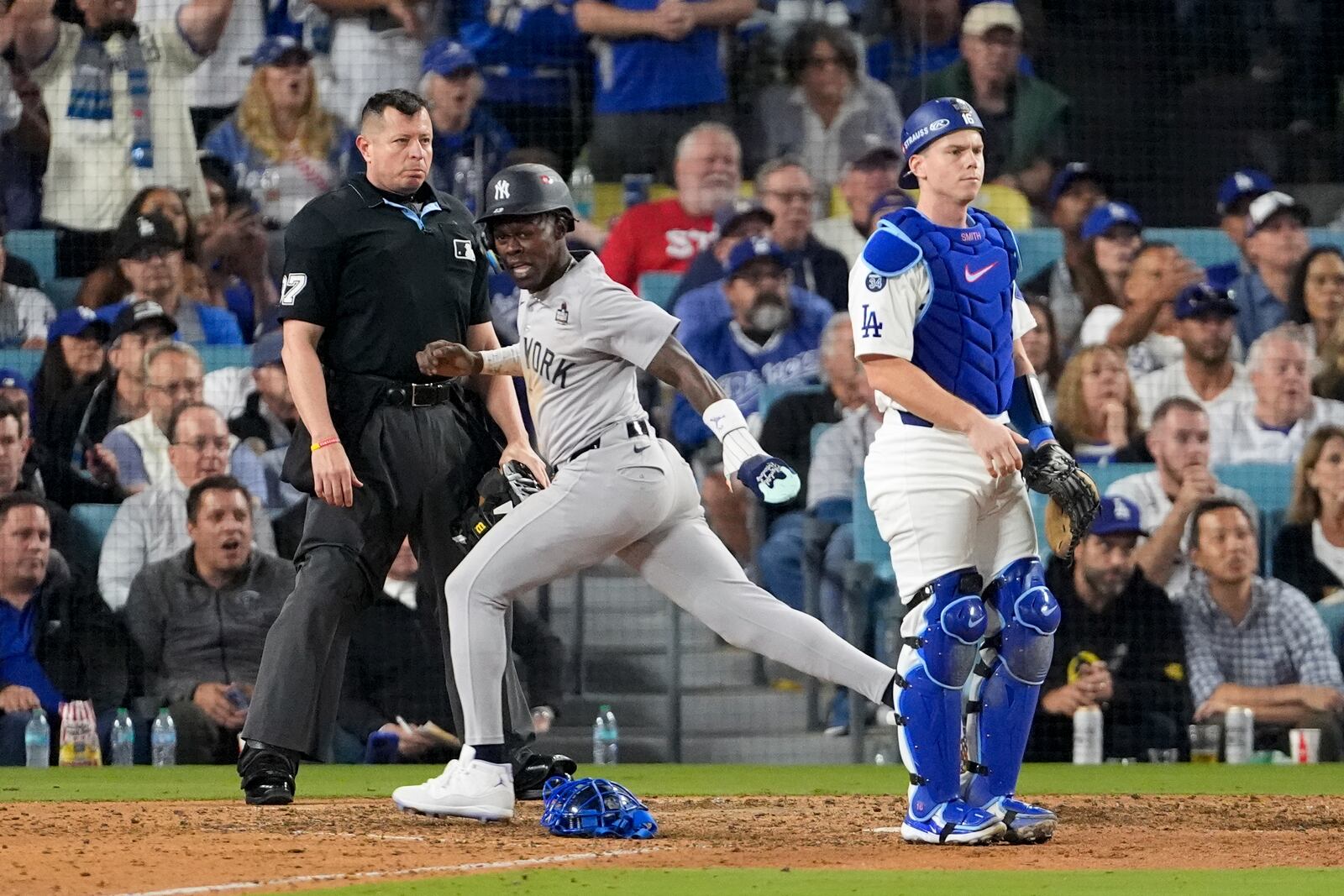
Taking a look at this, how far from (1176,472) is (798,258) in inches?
83.3

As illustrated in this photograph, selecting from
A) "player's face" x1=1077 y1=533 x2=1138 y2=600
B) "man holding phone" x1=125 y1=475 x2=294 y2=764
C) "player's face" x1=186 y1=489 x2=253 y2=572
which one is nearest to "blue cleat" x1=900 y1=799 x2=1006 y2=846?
"player's face" x1=1077 y1=533 x2=1138 y2=600

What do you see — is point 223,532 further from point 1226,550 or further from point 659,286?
point 1226,550

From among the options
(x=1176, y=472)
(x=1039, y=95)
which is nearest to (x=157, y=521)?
(x=1176, y=472)

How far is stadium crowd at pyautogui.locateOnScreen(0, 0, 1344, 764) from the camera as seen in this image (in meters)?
8.09

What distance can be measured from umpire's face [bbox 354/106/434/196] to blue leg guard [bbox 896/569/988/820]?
78.3 inches

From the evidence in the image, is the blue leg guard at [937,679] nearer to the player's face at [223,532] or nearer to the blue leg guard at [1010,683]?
the blue leg guard at [1010,683]

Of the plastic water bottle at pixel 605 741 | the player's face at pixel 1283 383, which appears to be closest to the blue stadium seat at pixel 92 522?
the plastic water bottle at pixel 605 741

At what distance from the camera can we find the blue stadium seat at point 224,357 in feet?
28.6

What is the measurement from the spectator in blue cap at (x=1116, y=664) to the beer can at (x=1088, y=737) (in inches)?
3.3

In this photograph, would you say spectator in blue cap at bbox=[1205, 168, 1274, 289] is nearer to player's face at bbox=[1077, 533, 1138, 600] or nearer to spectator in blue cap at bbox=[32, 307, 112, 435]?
player's face at bbox=[1077, 533, 1138, 600]

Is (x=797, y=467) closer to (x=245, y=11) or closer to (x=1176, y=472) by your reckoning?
(x=1176, y=472)

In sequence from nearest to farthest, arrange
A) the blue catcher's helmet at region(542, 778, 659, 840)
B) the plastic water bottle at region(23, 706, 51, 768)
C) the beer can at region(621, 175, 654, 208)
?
the blue catcher's helmet at region(542, 778, 659, 840), the plastic water bottle at region(23, 706, 51, 768), the beer can at region(621, 175, 654, 208)

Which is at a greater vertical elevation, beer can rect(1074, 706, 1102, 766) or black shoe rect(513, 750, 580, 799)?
black shoe rect(513, 750, 580, 799)

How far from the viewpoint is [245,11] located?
997 centimetres
